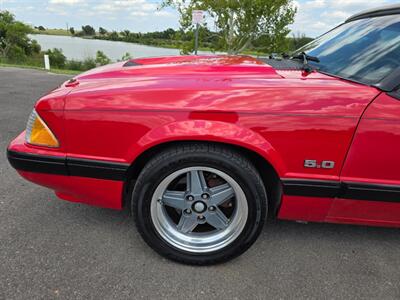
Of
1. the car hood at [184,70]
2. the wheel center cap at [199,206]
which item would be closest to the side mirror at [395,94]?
the car hood at [184,70]

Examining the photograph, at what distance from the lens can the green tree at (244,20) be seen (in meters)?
14.2

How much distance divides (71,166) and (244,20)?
49.1 feet

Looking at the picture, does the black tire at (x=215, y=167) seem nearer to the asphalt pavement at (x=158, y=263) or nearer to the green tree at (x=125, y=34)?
the asphalt pavement at (x=158, y=263)

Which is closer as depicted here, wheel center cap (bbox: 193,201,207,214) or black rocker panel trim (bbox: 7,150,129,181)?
black rocker panel trim (bbox: 7,150,129,181)

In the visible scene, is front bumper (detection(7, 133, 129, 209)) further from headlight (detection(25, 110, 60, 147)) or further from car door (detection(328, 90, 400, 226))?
car door (detection(328, 90, 400, 226))

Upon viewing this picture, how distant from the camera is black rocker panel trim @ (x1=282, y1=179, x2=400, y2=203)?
Answer: 5.65 ft

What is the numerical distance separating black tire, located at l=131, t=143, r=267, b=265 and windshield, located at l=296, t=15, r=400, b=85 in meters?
0.90

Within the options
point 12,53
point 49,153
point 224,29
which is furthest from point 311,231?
point 12,53

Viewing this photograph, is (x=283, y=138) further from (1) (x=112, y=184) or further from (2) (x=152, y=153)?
(1) (x=112, y=184)

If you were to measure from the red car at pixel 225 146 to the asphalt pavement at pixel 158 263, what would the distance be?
0.17 metres

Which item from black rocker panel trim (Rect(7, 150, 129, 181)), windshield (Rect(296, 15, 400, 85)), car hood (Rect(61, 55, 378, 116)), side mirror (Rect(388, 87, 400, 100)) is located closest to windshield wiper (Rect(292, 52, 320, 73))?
windshield (Rect(296, 15, 400, 85))

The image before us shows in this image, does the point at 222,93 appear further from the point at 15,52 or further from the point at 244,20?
the point at 15,52

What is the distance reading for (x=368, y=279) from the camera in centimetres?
184

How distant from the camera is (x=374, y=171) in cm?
170
